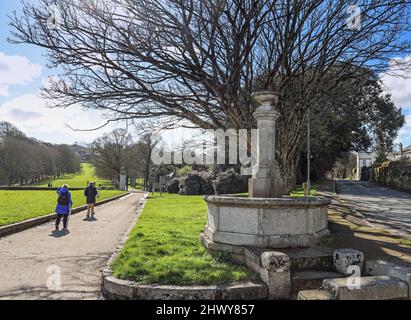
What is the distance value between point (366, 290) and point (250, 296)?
4.98 feet

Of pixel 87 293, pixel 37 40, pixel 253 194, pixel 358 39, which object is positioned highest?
pixel 358 39

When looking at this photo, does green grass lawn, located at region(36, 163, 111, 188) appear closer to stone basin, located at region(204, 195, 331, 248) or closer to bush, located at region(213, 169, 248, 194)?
bush, located at region(213, 169, 248, 194)

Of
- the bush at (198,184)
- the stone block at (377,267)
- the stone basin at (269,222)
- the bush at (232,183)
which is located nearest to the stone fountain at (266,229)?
the stone basin at (269,222)

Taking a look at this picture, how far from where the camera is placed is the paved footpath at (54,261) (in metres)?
5.37

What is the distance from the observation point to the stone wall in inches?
1271

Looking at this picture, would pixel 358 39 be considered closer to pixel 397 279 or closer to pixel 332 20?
pixel 332 20

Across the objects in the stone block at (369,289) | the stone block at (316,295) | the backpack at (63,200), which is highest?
the backpack at (63,200)

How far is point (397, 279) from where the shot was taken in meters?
4.67

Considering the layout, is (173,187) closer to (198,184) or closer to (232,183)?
(198,184)

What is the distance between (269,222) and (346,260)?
1.36 meters

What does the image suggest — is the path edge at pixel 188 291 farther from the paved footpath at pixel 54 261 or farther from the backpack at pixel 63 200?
the backpack at pixel 63 200

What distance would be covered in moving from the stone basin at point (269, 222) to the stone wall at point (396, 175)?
97.0ft

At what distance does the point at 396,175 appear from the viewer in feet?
118

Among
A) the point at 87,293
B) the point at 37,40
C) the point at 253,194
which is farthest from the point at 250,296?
the point at 37,40
